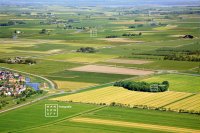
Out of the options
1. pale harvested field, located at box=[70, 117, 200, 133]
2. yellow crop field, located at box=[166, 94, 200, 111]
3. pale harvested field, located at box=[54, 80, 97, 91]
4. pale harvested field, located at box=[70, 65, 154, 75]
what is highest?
pale harvested field, located at box=[70, 65, 154, 75]

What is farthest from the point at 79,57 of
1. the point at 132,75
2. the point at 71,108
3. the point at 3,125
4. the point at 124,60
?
the point at 3,125

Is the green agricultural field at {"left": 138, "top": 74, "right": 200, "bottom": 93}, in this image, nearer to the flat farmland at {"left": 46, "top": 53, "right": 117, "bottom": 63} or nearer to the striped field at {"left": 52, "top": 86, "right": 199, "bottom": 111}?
the striped field at {"left": 52, "top": 86, "right": 199, "bottom": 111}

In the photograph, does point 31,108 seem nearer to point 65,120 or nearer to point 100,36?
point 65,120

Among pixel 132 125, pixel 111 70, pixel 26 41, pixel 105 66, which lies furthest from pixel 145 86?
pixel 26 41

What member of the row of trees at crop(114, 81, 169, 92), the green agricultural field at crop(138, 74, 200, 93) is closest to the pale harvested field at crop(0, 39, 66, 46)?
the green agricultural field at crop(138, 74, 200, 93)

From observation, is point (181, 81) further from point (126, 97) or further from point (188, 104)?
point (188, 104)
